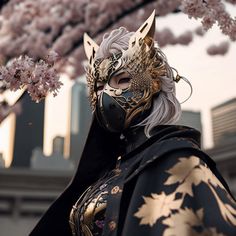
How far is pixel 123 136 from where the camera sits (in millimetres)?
2357

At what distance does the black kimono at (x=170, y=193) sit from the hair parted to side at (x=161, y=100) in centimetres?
5

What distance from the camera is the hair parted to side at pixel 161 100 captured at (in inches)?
87.0

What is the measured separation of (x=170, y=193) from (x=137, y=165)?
0.78 ft

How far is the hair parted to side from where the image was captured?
2209 millimetres

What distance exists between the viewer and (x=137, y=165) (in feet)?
6.57

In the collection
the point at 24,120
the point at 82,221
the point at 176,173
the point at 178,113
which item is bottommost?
the point at 24,120

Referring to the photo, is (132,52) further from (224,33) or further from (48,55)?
(224,33)

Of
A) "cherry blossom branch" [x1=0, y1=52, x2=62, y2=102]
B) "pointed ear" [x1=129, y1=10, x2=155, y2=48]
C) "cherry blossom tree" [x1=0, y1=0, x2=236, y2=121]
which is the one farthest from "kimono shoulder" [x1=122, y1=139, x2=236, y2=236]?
"cherry blossom tree" [x1=0, y1=0, x2=236, y2=121]

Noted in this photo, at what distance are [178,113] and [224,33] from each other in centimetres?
196

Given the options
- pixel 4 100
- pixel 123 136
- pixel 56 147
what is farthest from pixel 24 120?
pixel 123 136

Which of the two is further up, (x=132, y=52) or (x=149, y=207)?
(x=132, y=52)

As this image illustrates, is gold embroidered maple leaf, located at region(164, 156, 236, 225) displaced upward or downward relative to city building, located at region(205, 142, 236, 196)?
upward

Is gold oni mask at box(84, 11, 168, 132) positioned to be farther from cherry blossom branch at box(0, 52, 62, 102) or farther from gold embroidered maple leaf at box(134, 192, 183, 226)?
cherry blossom branch at box(0, 52, 62, 102)

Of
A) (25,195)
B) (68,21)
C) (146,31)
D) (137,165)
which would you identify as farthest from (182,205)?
(25,195)
